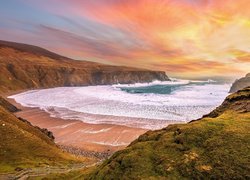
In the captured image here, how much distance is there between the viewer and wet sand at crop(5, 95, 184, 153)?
6456 centimetres

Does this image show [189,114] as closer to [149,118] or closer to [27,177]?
[149,118]

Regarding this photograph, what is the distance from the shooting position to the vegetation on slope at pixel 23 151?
47609 mm

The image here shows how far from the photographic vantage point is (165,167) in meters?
18.5

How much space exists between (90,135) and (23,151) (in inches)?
869

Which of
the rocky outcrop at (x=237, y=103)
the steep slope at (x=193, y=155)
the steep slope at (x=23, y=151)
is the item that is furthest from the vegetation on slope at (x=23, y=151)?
the rocky outcrop at (x=237, y=103)

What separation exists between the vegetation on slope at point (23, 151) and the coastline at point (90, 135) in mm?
7760

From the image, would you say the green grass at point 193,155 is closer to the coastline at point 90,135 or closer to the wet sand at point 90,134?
the coastline at point 90,135

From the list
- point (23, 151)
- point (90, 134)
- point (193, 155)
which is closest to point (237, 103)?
point (193, 155)

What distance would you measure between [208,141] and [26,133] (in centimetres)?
4852

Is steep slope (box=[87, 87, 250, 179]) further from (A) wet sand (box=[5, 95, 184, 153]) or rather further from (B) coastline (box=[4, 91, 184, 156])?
(A) wet sand (box=[5, 95, 184, 153])

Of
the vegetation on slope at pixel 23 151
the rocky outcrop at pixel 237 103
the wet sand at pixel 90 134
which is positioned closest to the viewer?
the rocky outcrop at pixel 237 103

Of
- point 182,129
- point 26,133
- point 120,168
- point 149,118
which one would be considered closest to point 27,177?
point 26,133

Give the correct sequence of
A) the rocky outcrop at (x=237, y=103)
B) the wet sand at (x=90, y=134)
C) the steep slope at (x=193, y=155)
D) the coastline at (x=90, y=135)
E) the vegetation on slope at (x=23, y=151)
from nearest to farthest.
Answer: the steep slope at (x=193, y=155) → the rocky outcrop at (x=237, y=103) → the vegetation on slope at (x=23, y=151) → the coastline at (x=90, y=135) → the wet sand at (x=90, y=134)

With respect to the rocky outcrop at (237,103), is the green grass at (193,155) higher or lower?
lower
